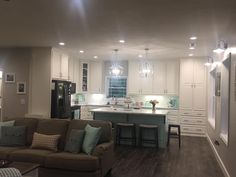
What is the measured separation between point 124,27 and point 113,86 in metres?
5.57

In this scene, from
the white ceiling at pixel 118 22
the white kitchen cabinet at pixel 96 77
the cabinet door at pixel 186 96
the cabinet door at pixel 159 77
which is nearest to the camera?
the white ceiling at pixel 118 22

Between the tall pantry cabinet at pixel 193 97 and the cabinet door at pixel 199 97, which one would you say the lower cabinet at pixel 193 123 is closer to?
the tall pantry cabinet at pixel 193 97

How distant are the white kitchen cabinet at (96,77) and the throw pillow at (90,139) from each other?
17.9ft

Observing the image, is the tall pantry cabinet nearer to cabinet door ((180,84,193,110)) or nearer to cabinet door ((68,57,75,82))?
cabinet door ((180,84,193,110))

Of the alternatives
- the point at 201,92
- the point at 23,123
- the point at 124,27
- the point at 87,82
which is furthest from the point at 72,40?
the point at 201,92

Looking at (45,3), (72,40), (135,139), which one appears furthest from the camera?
(135,139)

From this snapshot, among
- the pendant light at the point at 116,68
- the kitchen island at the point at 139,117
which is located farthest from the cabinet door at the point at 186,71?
the pendant light at the point at 116,68

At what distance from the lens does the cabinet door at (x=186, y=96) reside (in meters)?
8.16

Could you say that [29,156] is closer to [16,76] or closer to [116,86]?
[16,76]

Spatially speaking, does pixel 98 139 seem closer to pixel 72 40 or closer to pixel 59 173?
pixel 59 173

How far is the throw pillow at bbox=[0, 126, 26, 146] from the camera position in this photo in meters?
4.35

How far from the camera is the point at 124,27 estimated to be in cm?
438

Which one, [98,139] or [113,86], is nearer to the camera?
[98,139]

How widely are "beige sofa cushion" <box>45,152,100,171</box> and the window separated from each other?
6053mm
